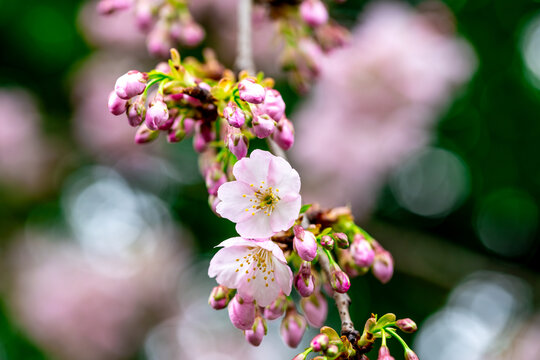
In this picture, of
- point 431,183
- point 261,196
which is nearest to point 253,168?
point 261,196

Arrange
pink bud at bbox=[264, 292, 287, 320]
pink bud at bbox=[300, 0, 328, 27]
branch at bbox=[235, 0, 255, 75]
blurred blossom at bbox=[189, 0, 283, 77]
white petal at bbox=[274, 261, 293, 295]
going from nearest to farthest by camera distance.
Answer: white petal at bbox=[274, 261, 293, 295] → pink bud at bbox=[264, 292, 287, 320] → branch at bbox=[235, 0, 255, 75] → pink bud at bbox=[300, 0, 328, 27] → blurred blossom at bbox=[189, 0, 283, 77]

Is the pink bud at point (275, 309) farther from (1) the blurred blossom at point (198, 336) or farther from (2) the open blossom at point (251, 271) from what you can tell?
(1) the blurred blossom at point (198, 336)

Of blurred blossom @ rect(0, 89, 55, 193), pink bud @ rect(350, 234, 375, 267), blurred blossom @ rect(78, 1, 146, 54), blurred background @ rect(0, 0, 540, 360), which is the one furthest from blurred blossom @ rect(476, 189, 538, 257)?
blurred blossom @ rect(0, 89, 55, 193)

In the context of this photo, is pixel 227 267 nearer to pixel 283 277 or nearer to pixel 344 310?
pixel 283 277

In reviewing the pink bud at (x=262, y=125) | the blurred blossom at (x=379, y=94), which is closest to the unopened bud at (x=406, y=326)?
the pink bud at (x=262, y=125)

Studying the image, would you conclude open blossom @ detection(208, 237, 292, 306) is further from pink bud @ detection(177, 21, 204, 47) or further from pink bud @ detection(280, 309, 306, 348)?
pink bud @ detection(177, 21, 204, 47)

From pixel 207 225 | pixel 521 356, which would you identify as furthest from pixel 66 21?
pixel 521 356
